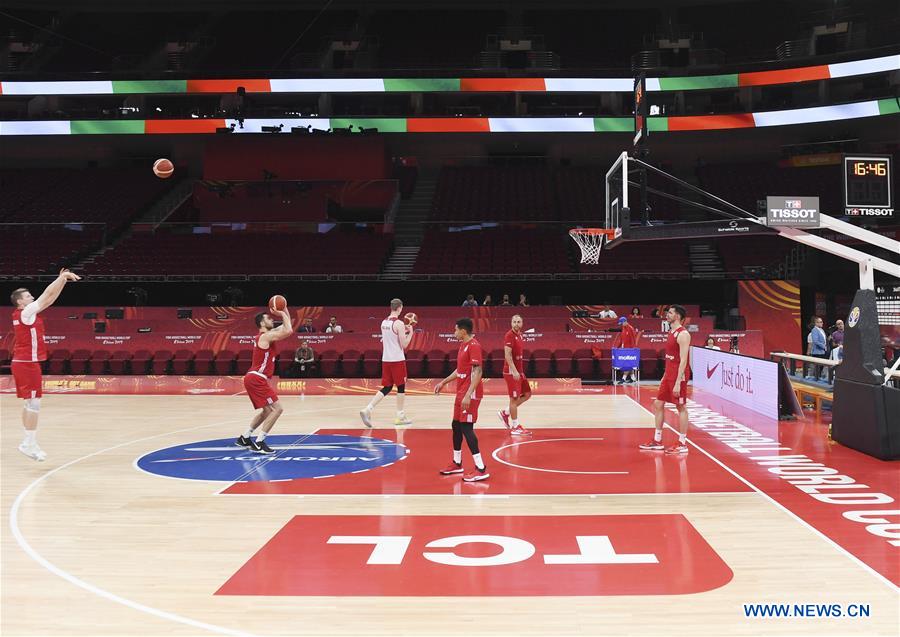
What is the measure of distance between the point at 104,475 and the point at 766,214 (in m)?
9.67

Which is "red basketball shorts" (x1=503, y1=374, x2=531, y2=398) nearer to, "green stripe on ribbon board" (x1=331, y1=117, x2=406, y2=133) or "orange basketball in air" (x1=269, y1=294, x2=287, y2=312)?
"orange basketball in air" (x1=269, y1=294, x2=287, y2=312)

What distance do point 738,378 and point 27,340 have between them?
491 inches

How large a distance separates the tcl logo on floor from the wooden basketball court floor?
0.08 ft

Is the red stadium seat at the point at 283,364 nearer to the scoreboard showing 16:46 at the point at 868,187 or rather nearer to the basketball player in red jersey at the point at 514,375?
the basketball player in red jersey at the point at 514,375

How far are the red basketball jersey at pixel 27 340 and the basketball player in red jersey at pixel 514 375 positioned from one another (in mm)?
6198

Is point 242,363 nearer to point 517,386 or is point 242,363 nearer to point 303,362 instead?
point 303,362

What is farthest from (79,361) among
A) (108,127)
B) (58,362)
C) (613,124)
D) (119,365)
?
(613,124)

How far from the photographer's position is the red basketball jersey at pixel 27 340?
29.4 ft

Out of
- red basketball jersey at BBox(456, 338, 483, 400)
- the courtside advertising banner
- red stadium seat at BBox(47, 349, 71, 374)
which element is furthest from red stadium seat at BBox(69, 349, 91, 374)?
the courtside advertising banner

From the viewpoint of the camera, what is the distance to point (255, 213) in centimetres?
2862

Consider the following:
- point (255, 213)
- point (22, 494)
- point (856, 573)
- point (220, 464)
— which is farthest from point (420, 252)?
point (856, 573)

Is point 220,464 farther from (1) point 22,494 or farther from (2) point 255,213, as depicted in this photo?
(2) point 255,213

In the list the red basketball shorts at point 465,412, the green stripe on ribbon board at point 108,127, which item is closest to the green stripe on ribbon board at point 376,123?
the green stripe on ribbon board at point 108,127

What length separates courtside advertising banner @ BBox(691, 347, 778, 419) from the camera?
12430mm
